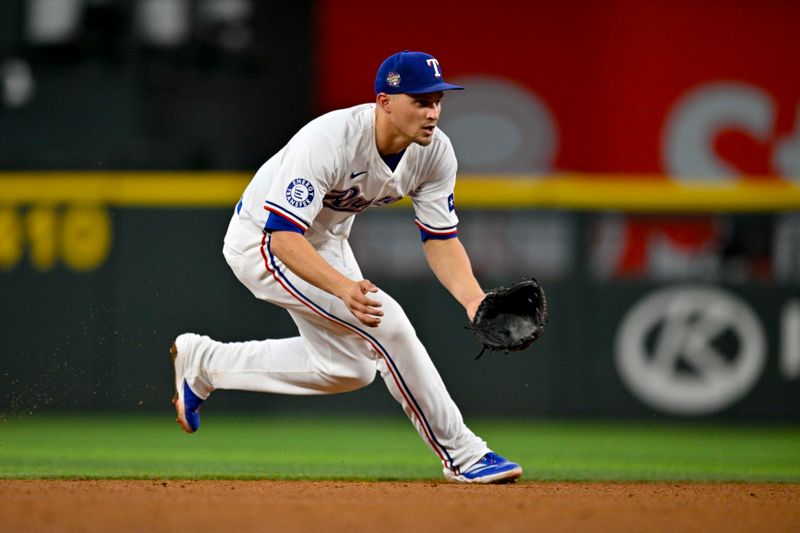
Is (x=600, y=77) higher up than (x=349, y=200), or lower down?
lower down

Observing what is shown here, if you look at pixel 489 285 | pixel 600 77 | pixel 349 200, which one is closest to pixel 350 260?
pixel 349 200

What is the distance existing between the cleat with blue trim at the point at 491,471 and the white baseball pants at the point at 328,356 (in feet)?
0.08

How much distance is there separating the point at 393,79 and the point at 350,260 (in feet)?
2.23

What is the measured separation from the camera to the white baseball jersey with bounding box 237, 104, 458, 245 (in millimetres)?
4297

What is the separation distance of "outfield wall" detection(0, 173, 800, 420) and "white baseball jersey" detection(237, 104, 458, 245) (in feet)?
8.63

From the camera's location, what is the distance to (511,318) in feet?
14.9

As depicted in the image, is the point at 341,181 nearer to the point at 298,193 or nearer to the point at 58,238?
the point at 298,193

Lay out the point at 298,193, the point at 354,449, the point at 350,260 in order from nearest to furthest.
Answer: the point at 298,193
the point at 350,260
the point at 354,449

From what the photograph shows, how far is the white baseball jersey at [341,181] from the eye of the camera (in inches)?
169

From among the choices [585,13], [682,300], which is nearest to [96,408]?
[682,300]

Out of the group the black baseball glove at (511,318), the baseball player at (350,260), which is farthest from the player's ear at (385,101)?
the black baseball glove at (511,318)

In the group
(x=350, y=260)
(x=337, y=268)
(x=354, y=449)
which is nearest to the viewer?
(x=337, y=268)

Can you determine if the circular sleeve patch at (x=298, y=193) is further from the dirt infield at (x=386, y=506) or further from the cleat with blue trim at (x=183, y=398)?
the cleat with blue trim at (x=183, y=398)

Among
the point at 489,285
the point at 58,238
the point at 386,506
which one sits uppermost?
the point at 386,506
